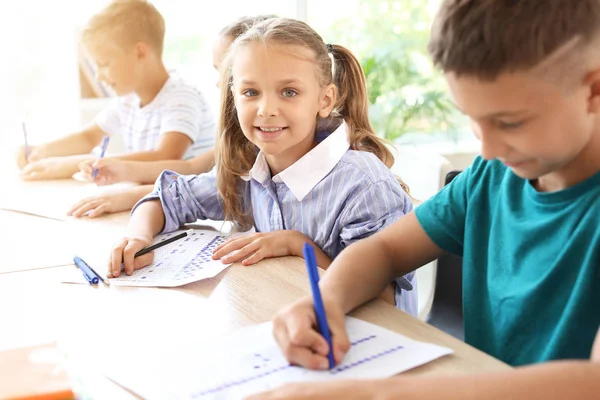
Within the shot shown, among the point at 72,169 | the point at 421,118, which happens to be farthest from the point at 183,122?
the point at 421,118

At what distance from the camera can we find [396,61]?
3771 millimetres

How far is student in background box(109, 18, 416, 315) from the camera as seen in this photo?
4.62ft

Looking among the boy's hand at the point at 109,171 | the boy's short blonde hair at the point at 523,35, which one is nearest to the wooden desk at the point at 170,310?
the boy's short blonde hair at the point at 523,35

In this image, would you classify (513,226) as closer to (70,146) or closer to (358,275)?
(358,275)

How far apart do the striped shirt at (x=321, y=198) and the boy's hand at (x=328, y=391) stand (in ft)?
1.93

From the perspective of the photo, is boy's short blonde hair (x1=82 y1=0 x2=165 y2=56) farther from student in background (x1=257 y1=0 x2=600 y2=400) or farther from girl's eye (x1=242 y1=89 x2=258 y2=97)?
student in background (x1=257 y1=0 x2=600 y2=400)

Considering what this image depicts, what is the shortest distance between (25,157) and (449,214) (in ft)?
5.66

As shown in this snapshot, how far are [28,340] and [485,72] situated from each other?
717mm

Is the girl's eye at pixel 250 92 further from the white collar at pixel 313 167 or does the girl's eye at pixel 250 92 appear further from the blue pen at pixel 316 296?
the blue pen at pixel 316 296

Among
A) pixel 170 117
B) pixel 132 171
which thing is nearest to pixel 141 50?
pixel 170 117

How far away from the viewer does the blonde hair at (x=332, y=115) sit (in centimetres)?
161

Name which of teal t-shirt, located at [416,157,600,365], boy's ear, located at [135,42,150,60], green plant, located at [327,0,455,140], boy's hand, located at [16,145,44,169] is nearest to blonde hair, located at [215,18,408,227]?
teal t-shirt, located at [416,157,600,365]

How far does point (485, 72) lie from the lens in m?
0.81

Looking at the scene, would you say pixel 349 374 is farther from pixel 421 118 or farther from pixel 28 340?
pixel 421 118
